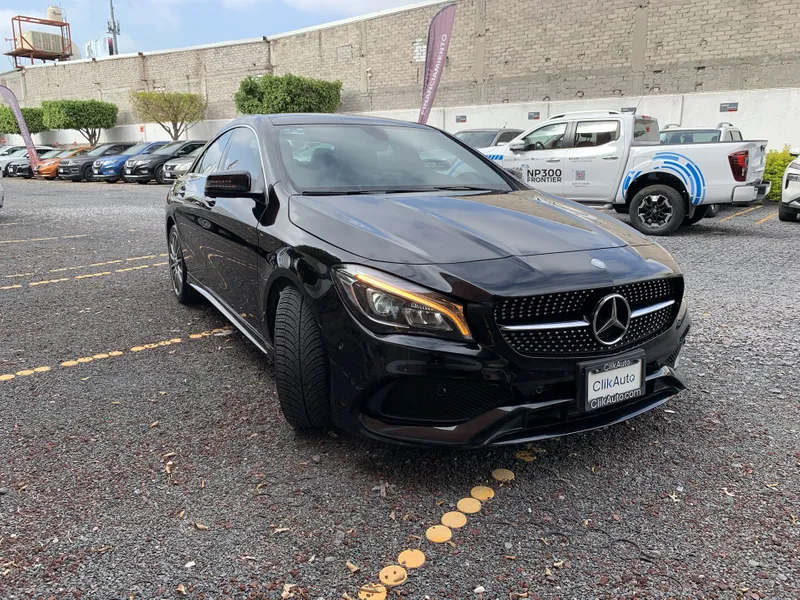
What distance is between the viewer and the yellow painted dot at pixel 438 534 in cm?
225

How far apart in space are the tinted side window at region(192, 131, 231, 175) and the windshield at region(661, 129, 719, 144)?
10.8m

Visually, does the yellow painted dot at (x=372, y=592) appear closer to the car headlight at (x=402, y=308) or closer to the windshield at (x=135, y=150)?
the car headlight at (x=402, y=308)

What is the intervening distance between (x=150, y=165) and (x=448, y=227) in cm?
2079

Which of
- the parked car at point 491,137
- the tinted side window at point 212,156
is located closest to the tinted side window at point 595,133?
the parked car at point 491,137

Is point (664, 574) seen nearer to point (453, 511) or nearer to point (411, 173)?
point (453, 511)

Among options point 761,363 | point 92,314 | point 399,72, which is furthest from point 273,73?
point 761,363

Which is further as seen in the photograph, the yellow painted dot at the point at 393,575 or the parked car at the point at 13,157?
the parked car at the point at 13,157

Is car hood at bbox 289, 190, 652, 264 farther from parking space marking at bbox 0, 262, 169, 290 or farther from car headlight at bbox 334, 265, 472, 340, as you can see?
parking space marking at bbox 0, 262, 169, 290

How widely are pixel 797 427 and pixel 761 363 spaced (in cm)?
94

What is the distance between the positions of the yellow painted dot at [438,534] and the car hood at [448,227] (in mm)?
1001

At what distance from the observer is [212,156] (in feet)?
15.3

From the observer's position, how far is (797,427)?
309cm

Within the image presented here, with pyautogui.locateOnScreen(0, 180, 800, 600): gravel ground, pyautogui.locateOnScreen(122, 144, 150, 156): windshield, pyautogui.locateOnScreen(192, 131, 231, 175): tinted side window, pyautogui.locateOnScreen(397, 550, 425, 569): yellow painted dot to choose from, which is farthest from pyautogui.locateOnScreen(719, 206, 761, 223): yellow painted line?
pyautogui.locateOnScreen(122, 144, 150, 156): windshield

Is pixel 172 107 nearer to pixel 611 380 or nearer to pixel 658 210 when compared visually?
pixel 658 210
